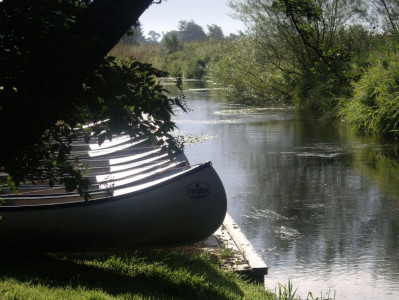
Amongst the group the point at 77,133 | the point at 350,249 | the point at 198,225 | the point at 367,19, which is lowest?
the point at 350,249

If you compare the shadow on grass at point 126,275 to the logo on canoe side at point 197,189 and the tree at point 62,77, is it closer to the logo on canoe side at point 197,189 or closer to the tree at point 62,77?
the logo on canoe side at point 197,189

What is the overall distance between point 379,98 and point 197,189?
10.7 meters

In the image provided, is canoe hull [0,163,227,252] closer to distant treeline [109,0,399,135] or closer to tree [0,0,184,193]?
tree [0,0,184,193]

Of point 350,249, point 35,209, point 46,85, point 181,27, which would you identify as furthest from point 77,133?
point 181,27

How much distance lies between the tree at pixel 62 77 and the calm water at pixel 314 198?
3.23m

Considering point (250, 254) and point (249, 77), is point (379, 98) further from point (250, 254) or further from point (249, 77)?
point (250, 254)

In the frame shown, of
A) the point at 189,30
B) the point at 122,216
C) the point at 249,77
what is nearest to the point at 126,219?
the point at 122,216

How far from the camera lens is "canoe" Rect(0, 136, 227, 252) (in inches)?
216

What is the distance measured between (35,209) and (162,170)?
168 centimetres

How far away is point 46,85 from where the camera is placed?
302 centimetres

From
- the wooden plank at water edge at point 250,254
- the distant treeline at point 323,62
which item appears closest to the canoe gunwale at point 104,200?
the wooden plank at water edge at point 250,254

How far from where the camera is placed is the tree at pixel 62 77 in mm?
2990

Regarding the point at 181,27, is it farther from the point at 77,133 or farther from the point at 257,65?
the point at 77,133

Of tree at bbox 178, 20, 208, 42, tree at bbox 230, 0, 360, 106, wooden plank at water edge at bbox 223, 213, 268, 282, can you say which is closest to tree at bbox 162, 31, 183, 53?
tree at bbox 230, 0, 360, 106
